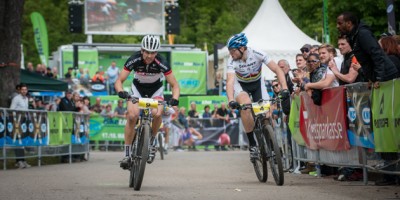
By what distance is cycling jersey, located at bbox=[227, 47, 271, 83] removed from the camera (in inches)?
Answer: 602

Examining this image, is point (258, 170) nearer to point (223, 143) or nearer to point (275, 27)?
point (223, 143)

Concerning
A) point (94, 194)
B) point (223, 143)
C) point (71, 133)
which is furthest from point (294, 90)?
point (223, 143)

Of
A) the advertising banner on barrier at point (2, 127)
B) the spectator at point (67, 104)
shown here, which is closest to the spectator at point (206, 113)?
the spectator at point (67, 104)

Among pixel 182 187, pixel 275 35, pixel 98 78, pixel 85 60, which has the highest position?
pixel 275 35

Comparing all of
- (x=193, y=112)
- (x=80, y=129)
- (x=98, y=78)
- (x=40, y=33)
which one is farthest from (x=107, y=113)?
(x=40, y=33)

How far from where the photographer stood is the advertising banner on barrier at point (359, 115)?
13.5 meters

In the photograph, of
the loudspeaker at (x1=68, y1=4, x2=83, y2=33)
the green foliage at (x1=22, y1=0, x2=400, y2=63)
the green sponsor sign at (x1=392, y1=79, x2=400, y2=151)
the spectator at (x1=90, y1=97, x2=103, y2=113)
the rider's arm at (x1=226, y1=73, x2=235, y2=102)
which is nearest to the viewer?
the green sponsor sign at (x1=392, y1=79, x2=400, y2=151)

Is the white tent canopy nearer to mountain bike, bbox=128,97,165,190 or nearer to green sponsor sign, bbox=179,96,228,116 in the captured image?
green sponsor sign, bbox=179,96,228,116

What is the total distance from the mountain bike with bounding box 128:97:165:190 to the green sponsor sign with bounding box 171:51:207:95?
3265 cm

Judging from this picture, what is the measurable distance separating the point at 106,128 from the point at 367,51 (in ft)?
76.6

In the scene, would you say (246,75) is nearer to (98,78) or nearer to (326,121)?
(326,121)

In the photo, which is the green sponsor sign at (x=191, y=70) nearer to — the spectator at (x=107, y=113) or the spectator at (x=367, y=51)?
the spectator at (x=107, y=113)

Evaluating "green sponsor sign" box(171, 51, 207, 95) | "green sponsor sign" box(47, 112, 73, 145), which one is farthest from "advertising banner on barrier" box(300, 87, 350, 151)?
"green sponsor sign" box(171, 51, 207, 95)

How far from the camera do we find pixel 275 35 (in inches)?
1747
